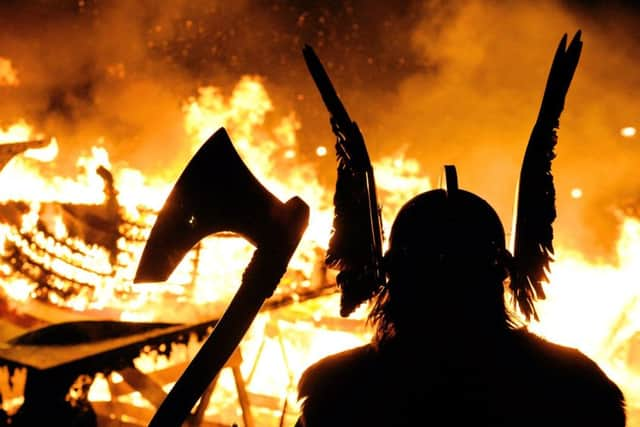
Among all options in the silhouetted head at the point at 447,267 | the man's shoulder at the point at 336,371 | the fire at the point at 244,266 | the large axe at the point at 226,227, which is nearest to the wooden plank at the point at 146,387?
the fire at the point at 244,266

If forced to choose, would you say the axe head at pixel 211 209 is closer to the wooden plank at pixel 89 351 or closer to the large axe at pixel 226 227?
the large axe at pixel 226 227

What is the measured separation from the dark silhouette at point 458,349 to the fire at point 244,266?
0.35 m

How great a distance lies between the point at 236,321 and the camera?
4.44 ft

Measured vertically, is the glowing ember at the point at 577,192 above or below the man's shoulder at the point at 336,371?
above

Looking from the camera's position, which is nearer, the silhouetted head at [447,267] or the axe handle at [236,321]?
the axe handle at [236,321]

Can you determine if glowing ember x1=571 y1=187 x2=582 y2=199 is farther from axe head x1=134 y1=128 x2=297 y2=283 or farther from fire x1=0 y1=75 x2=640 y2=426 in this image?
axe head x1=134 y1=128 x2=297 y2=283

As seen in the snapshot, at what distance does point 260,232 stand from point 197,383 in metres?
0.49

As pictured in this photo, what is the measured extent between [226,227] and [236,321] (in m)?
0.30

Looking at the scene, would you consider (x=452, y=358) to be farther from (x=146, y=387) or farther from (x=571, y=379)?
(x=146, y=387)

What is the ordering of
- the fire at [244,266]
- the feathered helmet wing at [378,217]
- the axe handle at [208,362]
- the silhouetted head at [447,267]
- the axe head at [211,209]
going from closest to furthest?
the axe handle at [208,362]
the axe head at [211,209]
the silhouetted head at [447,267]
the feathered helmet wing at [378,217]
the fire at [244,266]

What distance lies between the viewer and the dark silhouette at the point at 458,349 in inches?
56.5

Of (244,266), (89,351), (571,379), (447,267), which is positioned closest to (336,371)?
(447,267)

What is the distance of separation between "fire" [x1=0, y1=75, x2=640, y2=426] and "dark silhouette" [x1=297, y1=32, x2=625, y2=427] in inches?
13.7

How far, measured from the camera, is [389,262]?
1.63 metres
